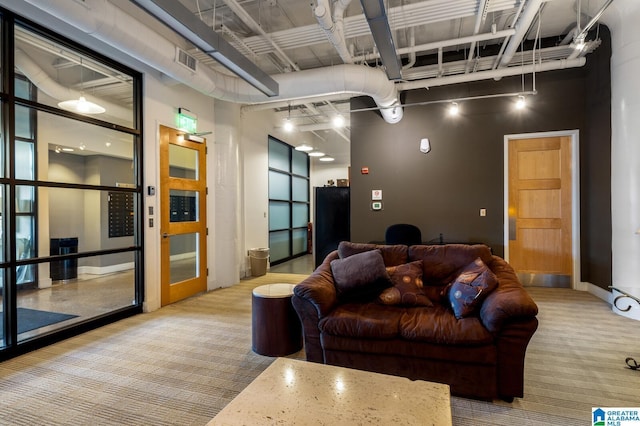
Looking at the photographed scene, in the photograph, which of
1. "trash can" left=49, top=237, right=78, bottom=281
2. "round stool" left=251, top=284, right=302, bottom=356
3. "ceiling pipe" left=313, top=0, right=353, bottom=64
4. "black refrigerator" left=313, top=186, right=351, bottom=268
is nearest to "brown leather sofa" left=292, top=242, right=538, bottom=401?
"round stool" left=251, top=284, right=302, bottom=356

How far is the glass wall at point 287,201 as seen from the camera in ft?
24.0

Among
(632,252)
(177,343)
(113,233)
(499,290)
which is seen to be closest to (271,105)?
→ (113,233)

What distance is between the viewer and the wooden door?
4.91 metres

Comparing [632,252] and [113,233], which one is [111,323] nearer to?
[113,233]

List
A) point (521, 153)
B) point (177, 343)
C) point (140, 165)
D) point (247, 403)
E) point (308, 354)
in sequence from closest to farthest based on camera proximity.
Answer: point (247, 403)
point (308, 354)
point (177, 343)
point (140, 165)
point (521, 153)

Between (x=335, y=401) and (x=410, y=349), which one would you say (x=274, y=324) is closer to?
(x=410, y=349)

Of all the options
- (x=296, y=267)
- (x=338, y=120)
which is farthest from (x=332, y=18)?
(x=296, y=267)

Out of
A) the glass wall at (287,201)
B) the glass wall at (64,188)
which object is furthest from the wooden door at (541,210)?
Result: the glass wall at (64,188)

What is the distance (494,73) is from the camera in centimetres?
454

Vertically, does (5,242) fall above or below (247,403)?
above

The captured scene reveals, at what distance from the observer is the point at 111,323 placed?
11.9ft

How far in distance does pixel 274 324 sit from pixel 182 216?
8.68 ft

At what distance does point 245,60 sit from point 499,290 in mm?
3137

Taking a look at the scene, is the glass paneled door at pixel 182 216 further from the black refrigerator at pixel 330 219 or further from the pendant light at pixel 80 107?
the black refrigerator at pixel 330 219
